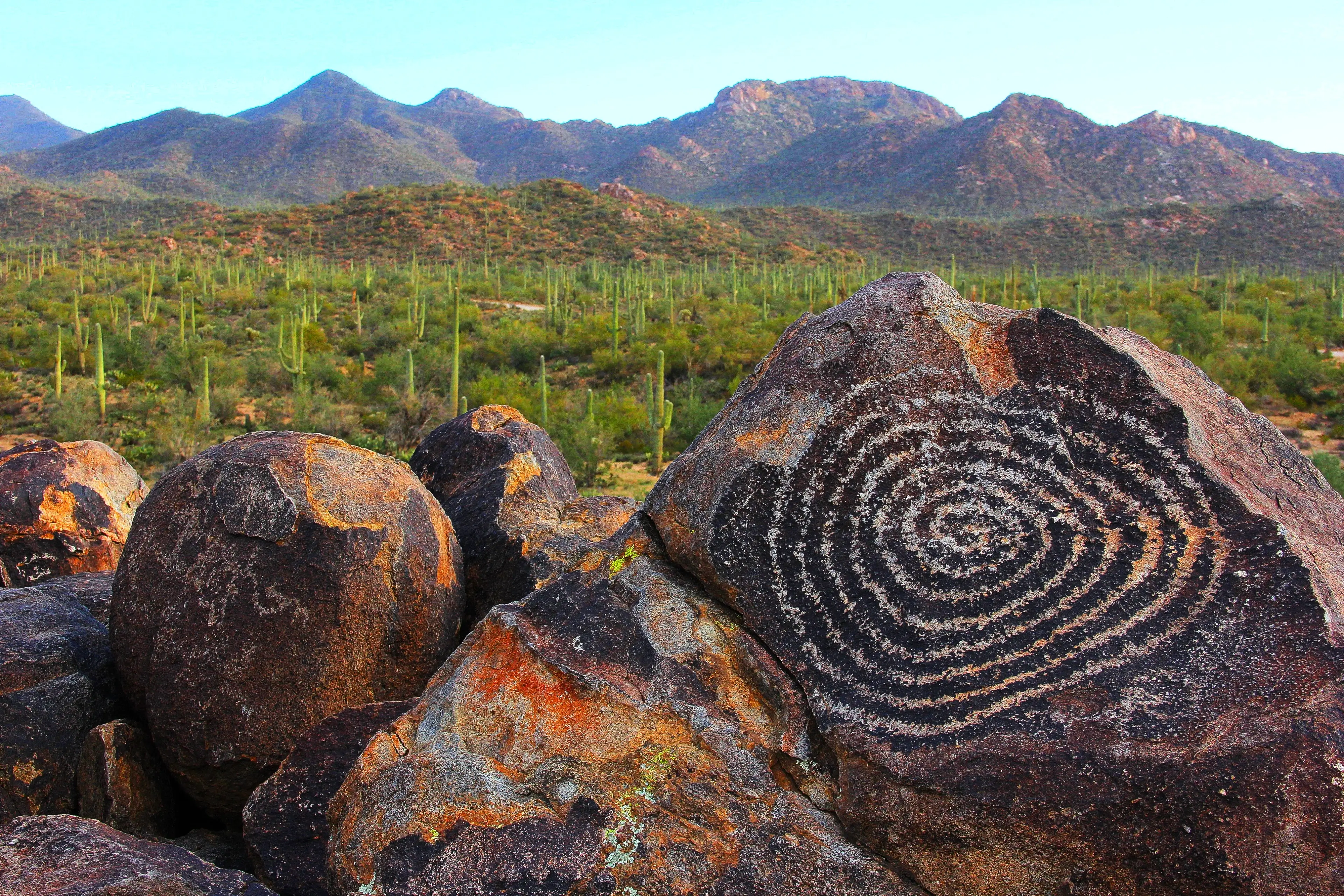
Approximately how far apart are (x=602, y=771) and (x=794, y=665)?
0.75 metres

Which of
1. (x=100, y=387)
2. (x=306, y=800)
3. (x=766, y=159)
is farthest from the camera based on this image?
(x=766, y=159)

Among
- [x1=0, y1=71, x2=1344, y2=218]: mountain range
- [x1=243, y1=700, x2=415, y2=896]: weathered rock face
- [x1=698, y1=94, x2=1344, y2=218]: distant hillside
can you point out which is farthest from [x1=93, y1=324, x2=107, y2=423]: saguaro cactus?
[x1=698, y1=94, x2=1344, y2=218]: distant hillside

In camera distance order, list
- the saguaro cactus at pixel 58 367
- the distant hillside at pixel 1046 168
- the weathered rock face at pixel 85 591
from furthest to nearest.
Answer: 1. the distant hillside at pixel 1046 168
2. the saguaro cactus at pixel 58 367
3. the weathered rock face at pixel 85 591

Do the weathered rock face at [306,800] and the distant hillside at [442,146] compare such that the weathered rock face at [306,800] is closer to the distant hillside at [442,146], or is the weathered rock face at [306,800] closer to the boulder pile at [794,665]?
the boulder pile at [794,665]

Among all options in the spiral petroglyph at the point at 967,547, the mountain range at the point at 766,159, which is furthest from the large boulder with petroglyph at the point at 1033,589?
the mountain range at the point at 766,159

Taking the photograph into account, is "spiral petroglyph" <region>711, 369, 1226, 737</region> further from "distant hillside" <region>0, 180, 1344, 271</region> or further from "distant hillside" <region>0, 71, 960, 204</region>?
"distant hillside" <region>0, 71, 960, 204</region>

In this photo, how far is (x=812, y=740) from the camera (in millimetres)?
3240

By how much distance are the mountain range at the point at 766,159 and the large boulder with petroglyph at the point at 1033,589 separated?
68.7m

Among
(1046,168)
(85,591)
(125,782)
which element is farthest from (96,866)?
(1046,168)

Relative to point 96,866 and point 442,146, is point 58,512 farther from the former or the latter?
point 442,146

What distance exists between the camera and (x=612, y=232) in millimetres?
54250

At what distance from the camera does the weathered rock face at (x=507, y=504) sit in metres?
5.18

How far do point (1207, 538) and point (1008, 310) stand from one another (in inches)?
48.8

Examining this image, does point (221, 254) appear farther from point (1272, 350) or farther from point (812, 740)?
point (812, 740)
